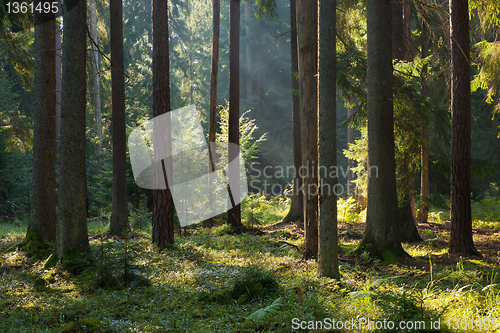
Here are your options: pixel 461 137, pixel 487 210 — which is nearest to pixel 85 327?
pixel 461 137

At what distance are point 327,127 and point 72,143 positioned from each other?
484 centimetres

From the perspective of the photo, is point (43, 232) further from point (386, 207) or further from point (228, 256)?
point (386, 207)

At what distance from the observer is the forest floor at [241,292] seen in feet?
11.9

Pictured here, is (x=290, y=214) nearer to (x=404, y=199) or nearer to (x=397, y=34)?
(x=404, y=199)

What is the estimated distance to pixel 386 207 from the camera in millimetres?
6977

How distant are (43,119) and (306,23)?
20.5 feet

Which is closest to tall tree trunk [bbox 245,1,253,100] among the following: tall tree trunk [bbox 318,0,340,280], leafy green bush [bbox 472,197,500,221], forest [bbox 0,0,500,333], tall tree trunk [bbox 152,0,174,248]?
forest [bbox 0,0,500,333]

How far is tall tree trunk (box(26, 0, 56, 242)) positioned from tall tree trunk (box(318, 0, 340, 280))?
625 cm

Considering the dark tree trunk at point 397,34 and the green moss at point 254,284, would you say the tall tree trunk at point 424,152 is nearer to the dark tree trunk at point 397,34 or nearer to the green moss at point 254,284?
the dark tree trunk at point 397,34

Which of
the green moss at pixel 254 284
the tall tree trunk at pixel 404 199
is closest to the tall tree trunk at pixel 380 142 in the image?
the tall tree trunk at pixel 404 199

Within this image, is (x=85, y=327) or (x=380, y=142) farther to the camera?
(x=380, y=142)

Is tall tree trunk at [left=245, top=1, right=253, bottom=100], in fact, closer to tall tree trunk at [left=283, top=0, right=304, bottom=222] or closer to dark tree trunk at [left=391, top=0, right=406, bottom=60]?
tall tree trunk at [left=283, top=0, right=304, bottom=222]

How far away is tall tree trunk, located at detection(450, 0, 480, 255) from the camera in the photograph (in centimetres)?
666

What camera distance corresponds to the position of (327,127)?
501 centimetres
